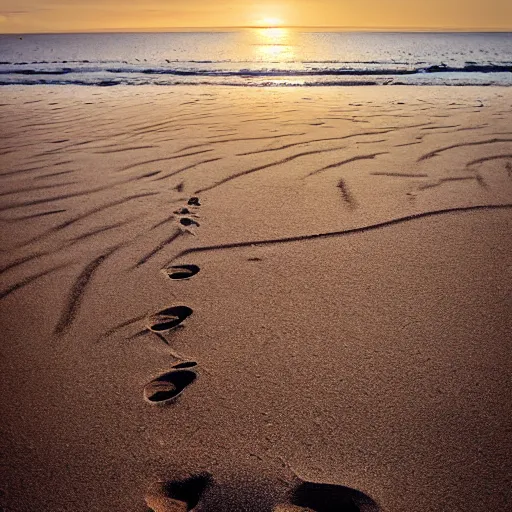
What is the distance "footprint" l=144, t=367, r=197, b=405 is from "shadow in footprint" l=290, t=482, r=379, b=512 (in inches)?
13.3

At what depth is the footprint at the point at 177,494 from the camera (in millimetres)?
726

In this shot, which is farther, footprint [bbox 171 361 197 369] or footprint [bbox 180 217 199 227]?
footprint [bbox 180 217 199 227]

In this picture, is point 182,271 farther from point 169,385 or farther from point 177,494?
point 177,494

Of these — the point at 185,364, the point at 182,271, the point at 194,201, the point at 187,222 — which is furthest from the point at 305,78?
the point at 185,364

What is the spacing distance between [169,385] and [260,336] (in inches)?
10.4

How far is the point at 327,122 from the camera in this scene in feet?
12.7

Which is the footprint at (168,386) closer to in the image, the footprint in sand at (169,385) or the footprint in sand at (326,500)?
the footprint in sand at (169,385)

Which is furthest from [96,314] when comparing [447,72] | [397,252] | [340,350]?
[447,72]

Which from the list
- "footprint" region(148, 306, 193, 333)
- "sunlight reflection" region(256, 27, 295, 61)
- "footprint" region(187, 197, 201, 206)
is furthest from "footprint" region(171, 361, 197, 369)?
"sunlight reflection" region(256, 27, 295, 61)

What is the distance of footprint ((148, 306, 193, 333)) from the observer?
3.89 ft

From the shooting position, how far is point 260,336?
113cm

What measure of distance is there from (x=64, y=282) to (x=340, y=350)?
2.93ft

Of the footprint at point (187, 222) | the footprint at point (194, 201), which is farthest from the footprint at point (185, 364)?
the footprint at point (194, 201)

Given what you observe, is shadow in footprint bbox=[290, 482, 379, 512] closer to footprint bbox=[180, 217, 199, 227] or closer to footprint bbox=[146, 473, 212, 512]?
footprint bbox=[146, 473, 212, 512]
